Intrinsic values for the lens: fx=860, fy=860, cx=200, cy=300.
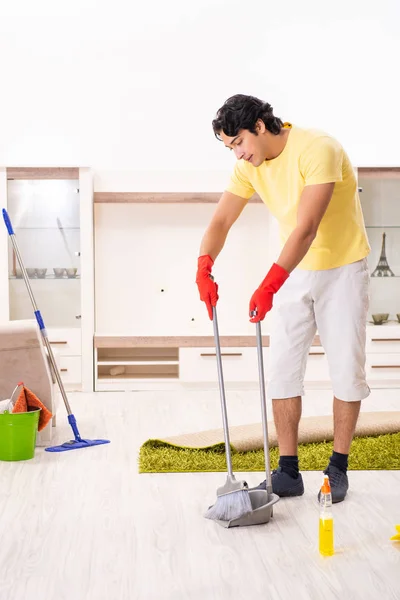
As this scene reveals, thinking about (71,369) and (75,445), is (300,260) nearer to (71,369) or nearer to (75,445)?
(75,445)

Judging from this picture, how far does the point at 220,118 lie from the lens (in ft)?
9.27

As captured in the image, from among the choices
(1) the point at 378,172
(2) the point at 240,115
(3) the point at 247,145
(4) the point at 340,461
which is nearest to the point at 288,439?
(4) the point at 340,461

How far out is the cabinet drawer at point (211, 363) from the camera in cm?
561

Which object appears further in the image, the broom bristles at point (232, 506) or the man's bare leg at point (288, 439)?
the man's bare leg at point (288, 439)

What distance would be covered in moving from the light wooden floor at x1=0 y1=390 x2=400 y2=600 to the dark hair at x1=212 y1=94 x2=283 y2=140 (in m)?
1.29

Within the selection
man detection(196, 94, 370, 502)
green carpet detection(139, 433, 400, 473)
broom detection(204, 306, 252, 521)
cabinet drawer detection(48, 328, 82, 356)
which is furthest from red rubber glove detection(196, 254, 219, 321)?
cabinet drawer detection(48, 328, 82, 356)

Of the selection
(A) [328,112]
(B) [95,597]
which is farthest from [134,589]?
(A) [328,112]

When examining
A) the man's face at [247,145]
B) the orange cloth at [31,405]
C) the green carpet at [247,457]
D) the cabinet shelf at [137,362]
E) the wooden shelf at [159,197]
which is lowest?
the green carpet at [247,457]

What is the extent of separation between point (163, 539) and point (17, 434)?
1205mm

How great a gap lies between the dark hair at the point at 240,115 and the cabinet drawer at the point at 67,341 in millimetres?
2976

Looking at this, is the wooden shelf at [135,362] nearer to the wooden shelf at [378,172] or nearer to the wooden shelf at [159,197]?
the wooden shelf at [159,197]

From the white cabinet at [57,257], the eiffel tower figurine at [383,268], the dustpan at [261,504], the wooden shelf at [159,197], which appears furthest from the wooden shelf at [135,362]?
the dustpan at [261,504]

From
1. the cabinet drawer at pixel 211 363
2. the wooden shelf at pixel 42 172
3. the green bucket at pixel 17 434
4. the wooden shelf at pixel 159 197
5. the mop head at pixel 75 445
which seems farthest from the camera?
the wooden shelf at pixel 159 197

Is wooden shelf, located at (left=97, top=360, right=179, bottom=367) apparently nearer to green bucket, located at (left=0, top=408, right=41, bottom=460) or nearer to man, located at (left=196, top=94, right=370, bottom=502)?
green bucket, located at (left=0, top=408, right=41, bottom=460)
